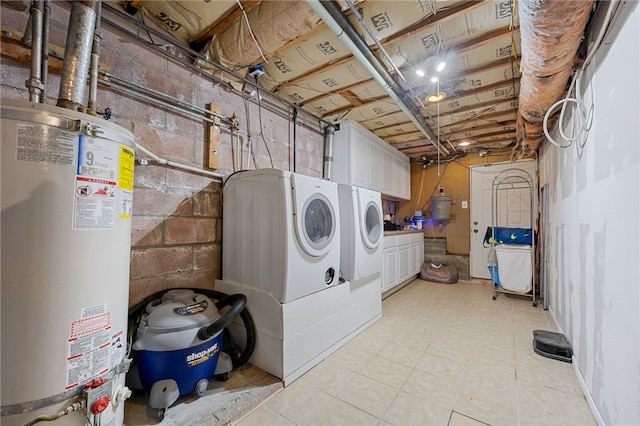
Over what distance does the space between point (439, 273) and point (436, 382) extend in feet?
10.4

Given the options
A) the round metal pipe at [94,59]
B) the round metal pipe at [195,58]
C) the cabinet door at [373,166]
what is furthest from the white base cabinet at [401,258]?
the round metal pipe at [94,59]

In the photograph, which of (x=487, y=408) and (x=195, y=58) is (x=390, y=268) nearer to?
(x=487, y=408)

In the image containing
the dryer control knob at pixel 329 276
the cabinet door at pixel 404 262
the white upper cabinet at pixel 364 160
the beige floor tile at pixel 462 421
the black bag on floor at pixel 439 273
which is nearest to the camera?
the beige floor tile at pixel 462 421

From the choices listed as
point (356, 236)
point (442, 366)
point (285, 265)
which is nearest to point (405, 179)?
point (356, 236)

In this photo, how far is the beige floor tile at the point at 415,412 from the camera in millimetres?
1431

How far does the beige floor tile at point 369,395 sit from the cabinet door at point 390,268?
1.83 metres

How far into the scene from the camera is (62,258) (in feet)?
3.08

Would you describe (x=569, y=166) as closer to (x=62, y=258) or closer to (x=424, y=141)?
(x=424, y=141)

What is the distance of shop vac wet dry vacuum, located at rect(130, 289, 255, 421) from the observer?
141 centimetres

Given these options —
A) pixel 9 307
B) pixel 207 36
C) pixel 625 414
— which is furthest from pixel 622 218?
pixel 207 36

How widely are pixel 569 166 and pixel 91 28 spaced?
10.7 feet

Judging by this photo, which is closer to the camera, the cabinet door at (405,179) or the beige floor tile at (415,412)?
the beige floor tile at (415,412)

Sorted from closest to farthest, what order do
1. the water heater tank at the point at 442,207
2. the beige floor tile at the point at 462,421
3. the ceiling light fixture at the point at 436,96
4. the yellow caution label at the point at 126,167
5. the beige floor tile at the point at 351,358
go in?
the yellow caution label at the point at 126,167 → the beige floor tile at the point at 462,421 → the beige floor tile at the point at 351,358 → the ceiling light fixture at the point at 436,96 → the water heater tank at the point at 442,207

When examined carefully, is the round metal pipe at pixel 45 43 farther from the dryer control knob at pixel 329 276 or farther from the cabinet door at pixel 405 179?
the cabinet door at pixel 405 179
